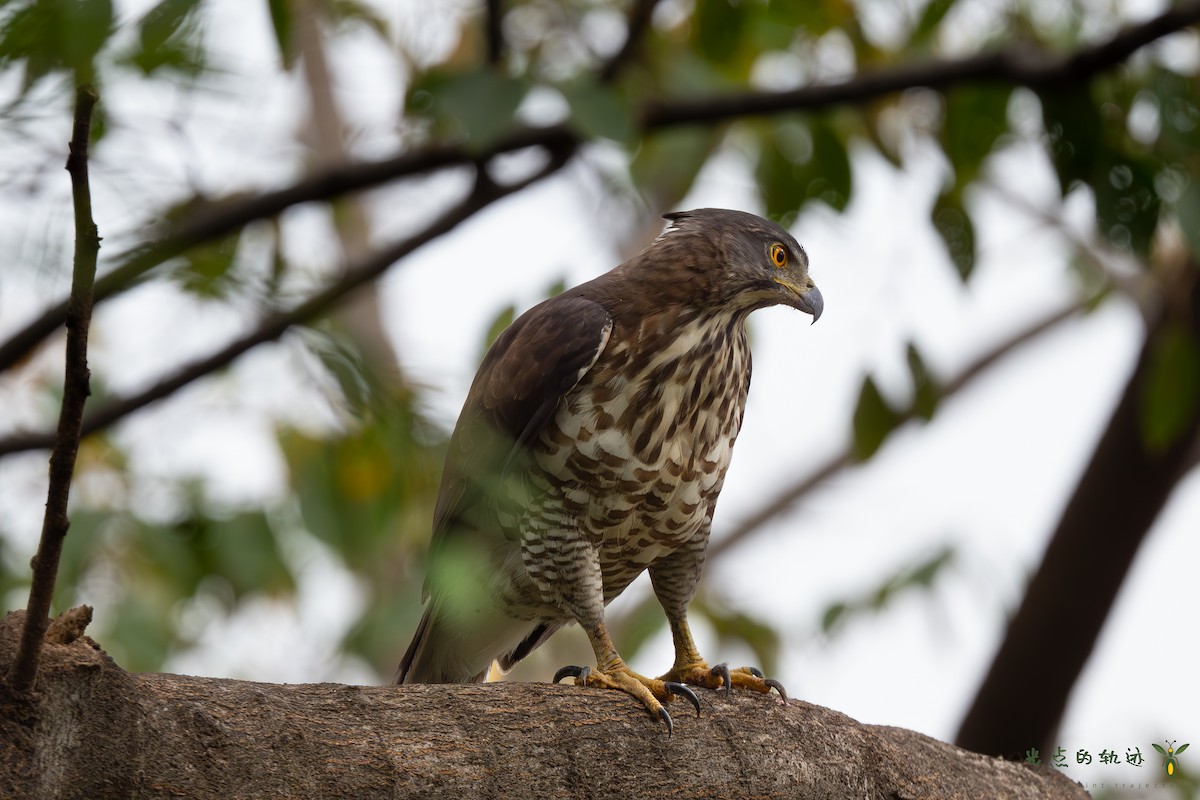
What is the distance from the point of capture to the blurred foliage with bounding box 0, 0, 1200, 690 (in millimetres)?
3971

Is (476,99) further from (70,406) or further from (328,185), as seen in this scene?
(70,406)

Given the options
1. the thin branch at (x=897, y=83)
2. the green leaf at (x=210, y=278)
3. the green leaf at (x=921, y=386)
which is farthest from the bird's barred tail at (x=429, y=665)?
the green leaf at (x=210, y=278)

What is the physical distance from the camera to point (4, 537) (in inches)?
193

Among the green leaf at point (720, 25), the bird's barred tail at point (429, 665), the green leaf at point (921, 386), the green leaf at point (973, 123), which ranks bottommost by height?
the bird's barred tail at point (429, 665)

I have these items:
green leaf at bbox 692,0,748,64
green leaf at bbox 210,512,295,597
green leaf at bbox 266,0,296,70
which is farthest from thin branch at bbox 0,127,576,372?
green leaf at bbox 266,0,296,70

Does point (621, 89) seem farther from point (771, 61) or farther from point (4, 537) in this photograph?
point (4, 537)

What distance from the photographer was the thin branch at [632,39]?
14.1 ft

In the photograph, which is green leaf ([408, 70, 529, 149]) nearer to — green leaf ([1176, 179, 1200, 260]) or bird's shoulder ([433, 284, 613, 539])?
bird's shoulder ([433, 284, 613, 539])

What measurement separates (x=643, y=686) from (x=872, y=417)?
1.79 m

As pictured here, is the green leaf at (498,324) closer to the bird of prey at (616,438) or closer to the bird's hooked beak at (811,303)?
the bird of prey at (616,438)

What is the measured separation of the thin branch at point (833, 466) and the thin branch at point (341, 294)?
5.45 m

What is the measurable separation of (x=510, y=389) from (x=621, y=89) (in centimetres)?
→ 107

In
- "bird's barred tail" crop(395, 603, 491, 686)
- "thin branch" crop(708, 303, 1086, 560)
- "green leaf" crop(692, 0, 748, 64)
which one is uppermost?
"thin branch" crop(708, 303, 1086, 560)

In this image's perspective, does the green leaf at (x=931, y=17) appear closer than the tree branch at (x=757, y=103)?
No
